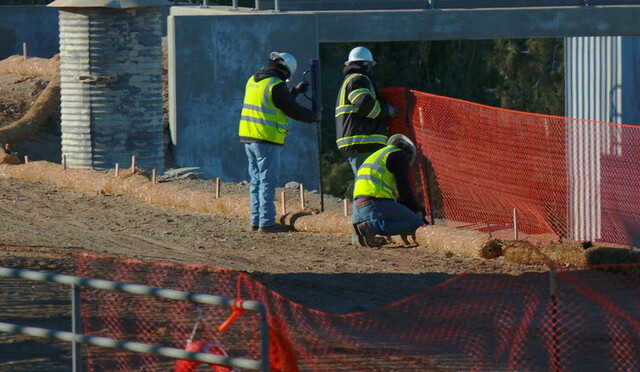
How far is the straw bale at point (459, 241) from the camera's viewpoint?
35.6ft

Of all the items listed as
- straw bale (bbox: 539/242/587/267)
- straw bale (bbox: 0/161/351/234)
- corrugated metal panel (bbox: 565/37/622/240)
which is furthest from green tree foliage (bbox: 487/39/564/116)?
straw bale (bbox: 539/242/587/267)

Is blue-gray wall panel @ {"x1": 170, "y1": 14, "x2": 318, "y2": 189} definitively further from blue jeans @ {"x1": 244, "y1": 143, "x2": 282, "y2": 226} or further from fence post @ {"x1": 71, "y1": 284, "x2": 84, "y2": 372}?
fence post @ {"x1": 71, "y1": 284, "x2": 84, "y2": 372}

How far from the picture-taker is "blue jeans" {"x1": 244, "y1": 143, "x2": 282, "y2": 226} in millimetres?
12125

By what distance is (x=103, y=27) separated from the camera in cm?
1647

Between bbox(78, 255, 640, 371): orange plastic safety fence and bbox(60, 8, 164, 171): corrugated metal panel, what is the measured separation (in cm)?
696

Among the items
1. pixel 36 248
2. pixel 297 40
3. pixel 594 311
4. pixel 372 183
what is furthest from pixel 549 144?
pixel 297 40

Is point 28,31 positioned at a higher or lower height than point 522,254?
higher

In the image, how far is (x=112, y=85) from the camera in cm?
1658

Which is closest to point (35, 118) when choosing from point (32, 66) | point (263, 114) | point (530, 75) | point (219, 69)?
point (32, 66)

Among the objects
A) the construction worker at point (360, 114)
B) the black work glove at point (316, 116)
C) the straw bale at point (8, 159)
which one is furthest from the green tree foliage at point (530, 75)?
the construction worker at point (360, 114)

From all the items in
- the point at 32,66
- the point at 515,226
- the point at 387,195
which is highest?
the point at 32,66

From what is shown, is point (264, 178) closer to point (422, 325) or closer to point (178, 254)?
point (178, 254)

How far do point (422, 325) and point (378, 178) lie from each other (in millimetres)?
2728

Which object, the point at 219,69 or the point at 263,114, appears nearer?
the point at 263,114
